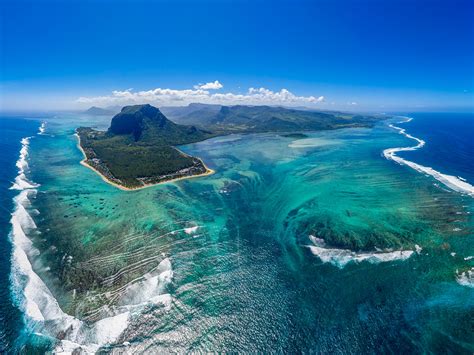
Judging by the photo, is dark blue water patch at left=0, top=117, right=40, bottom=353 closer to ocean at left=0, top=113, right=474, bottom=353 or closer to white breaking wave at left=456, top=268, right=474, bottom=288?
ocean at left=0, top=113, right=474, bottom=353

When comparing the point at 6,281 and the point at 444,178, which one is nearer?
the point at 6,281

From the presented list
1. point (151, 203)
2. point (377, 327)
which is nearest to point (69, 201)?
point (151, 203)

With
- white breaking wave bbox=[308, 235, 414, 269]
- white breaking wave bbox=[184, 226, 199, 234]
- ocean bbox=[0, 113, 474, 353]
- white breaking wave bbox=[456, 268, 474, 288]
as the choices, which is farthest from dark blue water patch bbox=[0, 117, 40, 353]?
white breaking wave bbox=[456, 268, 474, 288]

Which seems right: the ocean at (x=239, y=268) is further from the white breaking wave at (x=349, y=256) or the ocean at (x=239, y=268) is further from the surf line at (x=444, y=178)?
the surf line at (x=444, y=178)

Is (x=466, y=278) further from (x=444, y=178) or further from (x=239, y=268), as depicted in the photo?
(x=444, y=178)

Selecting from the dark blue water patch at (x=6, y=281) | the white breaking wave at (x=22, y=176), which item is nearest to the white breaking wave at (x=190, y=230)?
the dark blue water patch at (x=6, y=281)

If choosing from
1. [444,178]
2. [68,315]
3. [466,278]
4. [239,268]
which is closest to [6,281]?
[68,315]
